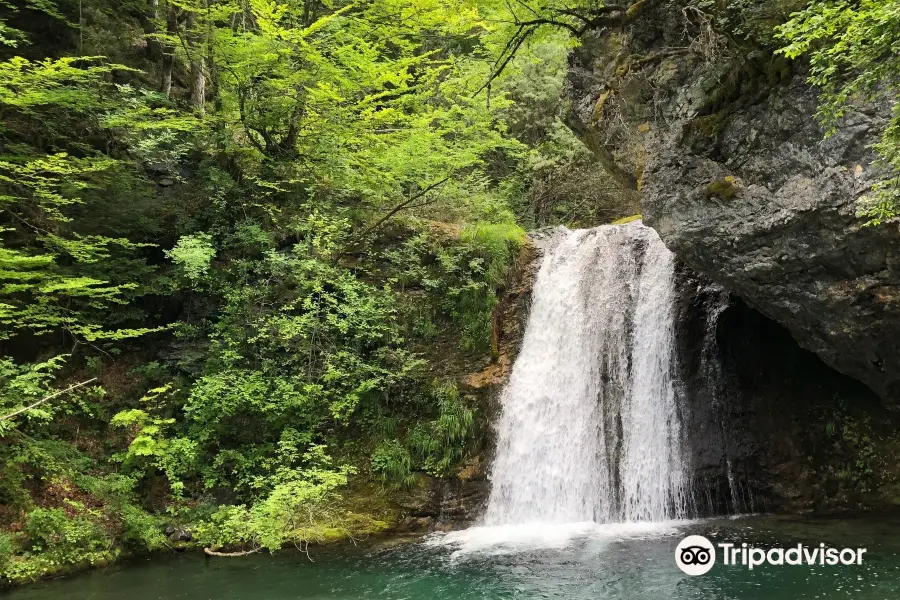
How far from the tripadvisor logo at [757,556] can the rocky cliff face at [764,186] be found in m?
2.61

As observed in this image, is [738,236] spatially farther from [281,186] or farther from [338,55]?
[281,186]

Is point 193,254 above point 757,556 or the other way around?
above

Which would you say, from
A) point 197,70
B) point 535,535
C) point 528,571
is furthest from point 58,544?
point 197,70

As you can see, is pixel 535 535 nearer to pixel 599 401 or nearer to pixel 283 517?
pixel 599 401

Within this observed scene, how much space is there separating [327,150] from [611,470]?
8.67 metres

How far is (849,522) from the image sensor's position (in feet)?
28.3

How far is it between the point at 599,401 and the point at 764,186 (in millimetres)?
4839

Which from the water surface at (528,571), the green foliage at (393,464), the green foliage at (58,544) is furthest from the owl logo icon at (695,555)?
the green foliage at (58,544)

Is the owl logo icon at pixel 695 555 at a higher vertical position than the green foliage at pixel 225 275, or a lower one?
lower

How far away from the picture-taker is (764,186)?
7.45 meters

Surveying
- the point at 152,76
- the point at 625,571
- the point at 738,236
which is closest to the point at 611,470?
the point at 625,571

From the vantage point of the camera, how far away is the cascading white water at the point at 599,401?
972 centimetres

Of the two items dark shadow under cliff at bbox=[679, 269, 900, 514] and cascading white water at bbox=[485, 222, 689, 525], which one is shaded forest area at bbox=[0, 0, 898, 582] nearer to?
cascading white water at bbox=[485, 222, 689, 525]

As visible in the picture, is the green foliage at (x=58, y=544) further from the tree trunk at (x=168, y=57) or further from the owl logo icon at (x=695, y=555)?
the tree trunk at (x=168, y=57)
